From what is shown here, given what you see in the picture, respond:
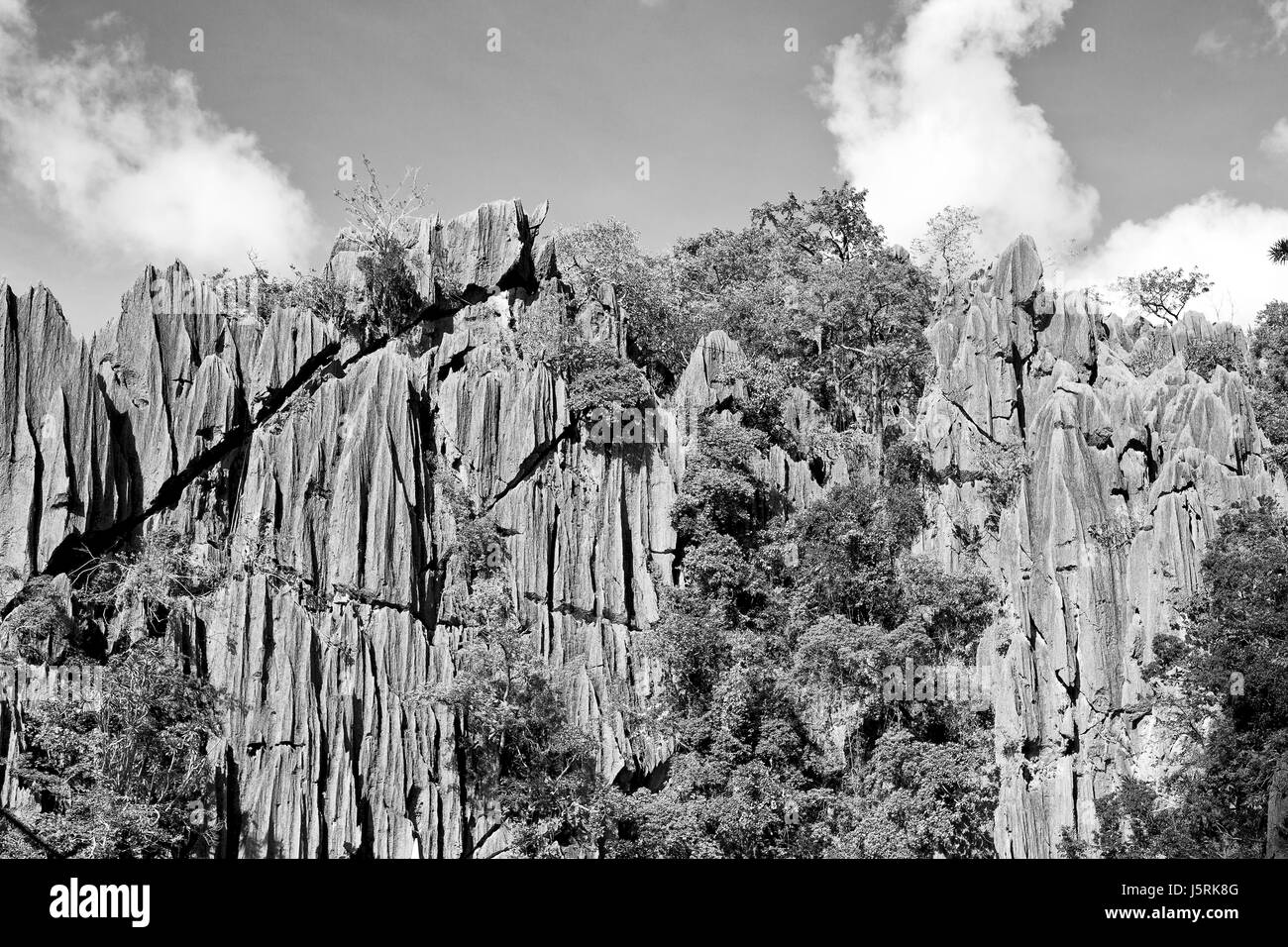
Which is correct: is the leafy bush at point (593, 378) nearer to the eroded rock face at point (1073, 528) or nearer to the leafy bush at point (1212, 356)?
the eroded rock face at point (1073, 528)

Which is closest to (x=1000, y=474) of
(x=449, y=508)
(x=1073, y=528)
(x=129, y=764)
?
(x=1073, y=528)

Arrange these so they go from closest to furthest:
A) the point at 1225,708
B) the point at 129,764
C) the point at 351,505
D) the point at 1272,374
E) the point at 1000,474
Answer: the point at 129,764
the point at 1225,708
the point at 351,505
the point at 1000,474
the point at 1272,374

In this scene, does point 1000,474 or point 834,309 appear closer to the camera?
point 1000,474

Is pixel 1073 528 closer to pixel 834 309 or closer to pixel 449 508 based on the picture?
pixel 834 309

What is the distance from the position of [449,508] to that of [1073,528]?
569 inches

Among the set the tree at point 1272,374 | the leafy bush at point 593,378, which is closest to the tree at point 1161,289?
the tree at point 1272,374

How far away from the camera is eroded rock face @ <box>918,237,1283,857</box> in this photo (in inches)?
958

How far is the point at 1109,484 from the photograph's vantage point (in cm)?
2639

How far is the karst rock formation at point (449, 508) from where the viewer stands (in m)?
20.7

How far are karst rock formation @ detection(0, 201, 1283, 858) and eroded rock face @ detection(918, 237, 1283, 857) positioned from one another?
65 mm

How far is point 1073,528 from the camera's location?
25.5m

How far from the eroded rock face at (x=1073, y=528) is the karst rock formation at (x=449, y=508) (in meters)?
0.06

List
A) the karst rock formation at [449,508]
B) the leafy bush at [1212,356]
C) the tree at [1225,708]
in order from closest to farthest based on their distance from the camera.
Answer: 1. the karst rock formation at [449,508]
2. the tree at [1225,708]
3. the leafy bush at [1212,356]

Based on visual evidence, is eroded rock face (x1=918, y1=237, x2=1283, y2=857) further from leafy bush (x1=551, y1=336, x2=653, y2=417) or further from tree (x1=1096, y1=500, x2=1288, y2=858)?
leafy bush (x1=551, y1=336, x2=653, y2=417)
